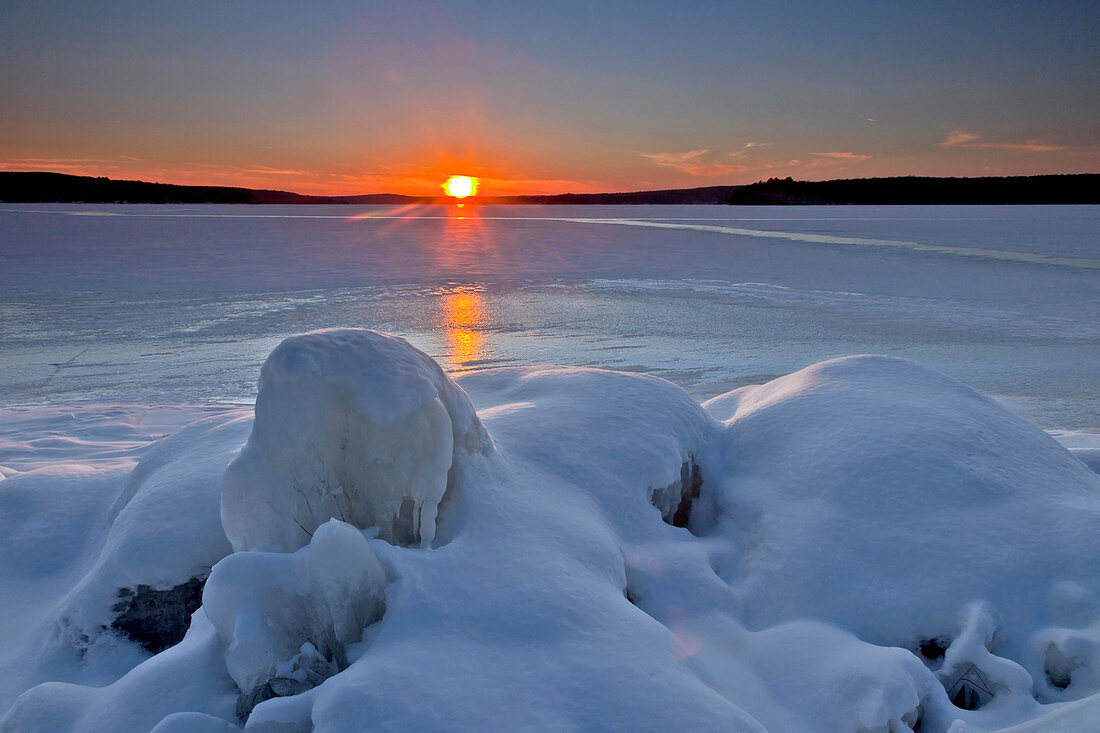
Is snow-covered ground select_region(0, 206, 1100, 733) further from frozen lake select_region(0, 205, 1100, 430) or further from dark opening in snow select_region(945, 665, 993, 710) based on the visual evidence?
frozen lake select_region(0, 205, 1100, 430)

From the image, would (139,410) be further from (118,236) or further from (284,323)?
(118,236)

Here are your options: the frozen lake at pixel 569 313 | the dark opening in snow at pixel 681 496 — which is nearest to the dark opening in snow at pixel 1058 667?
the dark opening in snow at pixel 681 496

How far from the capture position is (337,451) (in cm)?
274

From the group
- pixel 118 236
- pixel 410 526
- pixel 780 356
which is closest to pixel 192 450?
pixel 410 526

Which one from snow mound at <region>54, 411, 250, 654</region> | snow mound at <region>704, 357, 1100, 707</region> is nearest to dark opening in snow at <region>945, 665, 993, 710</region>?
snow mound at <region>704, 357, 1100, 707</region>

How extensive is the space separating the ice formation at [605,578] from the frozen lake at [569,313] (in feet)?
11.6

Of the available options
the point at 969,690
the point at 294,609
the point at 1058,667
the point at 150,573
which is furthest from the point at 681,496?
the point at 150,573

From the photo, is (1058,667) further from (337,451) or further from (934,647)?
(337,451)

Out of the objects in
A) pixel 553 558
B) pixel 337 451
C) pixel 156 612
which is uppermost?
pixel 337 451

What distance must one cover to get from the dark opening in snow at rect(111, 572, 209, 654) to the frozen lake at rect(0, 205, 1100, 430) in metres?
4.08

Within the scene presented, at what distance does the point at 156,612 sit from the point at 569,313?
31.0ft

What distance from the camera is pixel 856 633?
9.21ft

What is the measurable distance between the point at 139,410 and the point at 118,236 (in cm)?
2763

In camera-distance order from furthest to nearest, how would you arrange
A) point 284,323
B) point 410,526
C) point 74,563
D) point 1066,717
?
point 284,323
point 74,563
point 410,526
point 1066,717
